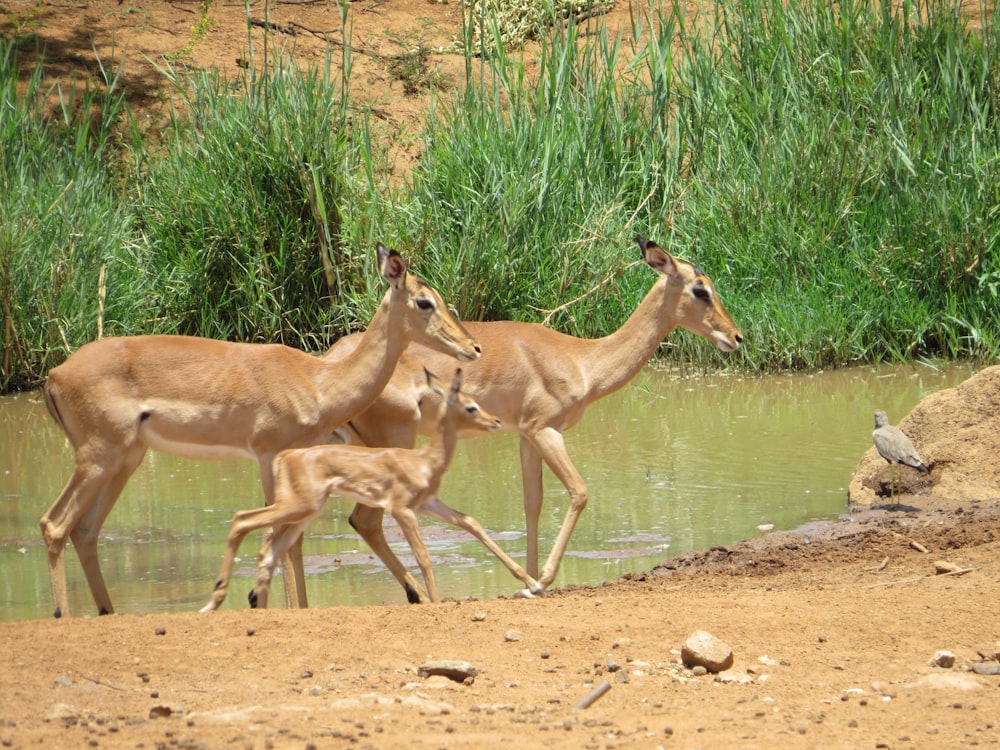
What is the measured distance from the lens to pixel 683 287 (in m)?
8.90

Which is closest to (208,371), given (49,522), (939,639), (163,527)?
(49,522)

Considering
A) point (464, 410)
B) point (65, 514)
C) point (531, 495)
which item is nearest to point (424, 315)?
point (464, 410)

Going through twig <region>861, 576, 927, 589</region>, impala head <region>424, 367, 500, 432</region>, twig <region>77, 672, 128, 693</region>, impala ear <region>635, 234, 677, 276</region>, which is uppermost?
impala ear <region>635, 234, 677, 276</region>

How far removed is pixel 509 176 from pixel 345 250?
168 cm

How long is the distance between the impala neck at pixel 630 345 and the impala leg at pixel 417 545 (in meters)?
1.98

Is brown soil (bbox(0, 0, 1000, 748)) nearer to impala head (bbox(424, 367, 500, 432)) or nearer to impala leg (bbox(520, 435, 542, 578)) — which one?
impala leg (bbox(520, 435, 542, 578))

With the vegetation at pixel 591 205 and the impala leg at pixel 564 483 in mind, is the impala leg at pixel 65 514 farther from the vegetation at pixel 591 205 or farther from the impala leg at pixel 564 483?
the vegetation at pixel 591 205

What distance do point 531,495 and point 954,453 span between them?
2642 mm

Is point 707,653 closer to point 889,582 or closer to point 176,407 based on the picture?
point 889,582

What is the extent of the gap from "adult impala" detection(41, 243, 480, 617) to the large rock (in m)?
3.18

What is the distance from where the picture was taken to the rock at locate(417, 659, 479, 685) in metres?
5.26

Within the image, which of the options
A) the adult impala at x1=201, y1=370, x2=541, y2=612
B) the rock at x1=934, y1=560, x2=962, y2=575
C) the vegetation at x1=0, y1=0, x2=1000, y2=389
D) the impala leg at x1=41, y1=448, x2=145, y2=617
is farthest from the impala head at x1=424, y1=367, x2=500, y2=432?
the vegetation at x1=0, y1=0, x2=1000, y2=389

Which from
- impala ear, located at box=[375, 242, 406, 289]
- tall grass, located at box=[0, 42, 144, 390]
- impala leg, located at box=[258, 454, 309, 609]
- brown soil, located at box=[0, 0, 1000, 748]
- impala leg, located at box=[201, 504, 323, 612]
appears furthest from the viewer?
tall grass, located at box=[0, 42, 144, 390]

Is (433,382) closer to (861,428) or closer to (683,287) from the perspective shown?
(683,287)
